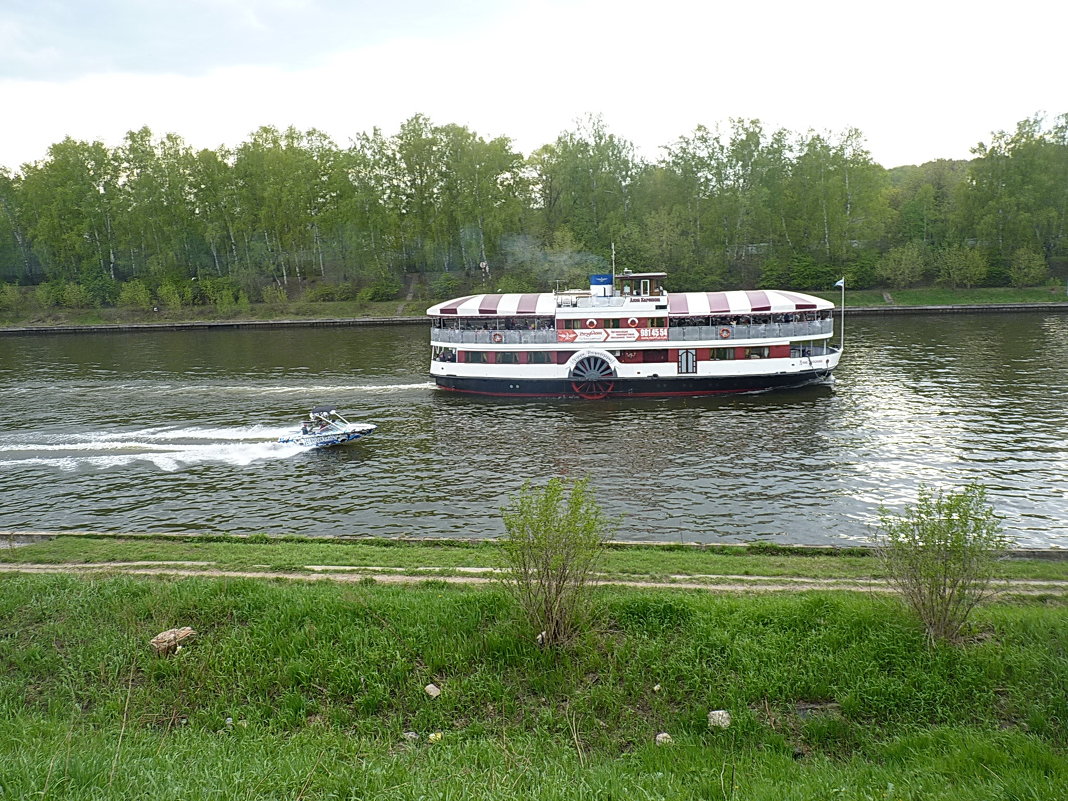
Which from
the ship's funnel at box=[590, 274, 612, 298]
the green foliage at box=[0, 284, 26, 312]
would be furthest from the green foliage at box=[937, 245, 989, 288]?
the green foliage at box=[0, 284, 26, 312]

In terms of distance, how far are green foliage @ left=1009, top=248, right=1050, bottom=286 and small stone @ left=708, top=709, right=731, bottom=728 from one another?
80776 millimetres

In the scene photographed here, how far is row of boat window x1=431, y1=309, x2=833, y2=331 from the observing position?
126 ft

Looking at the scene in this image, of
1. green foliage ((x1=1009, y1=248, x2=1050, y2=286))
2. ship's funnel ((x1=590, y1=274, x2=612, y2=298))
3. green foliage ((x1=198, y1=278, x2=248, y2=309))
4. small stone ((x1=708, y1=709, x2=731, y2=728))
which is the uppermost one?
green foliage ((x1=198, y1=278, x2=248, y2=309))

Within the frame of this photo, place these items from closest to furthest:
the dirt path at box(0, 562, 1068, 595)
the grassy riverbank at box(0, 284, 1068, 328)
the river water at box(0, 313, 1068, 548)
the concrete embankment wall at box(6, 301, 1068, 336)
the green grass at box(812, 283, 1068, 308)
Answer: the dirt path at box(0, 562, 1068, 595) < the river water at box(0, 313, 1068, 548) < the concrete embankment wall at box(6, 301, 1068, 336) < the green grass at box(812, 283, 1068, 308) < the grassy riverbank at box(0, 284, 1068, 328)

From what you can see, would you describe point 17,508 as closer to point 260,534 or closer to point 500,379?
point 260,534

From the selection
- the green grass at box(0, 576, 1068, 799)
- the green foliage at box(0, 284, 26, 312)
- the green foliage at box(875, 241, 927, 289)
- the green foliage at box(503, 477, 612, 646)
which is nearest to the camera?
the green grass at box(0, 576, 1068, 799)

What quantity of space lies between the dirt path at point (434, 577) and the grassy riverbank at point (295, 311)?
65049 millimetres

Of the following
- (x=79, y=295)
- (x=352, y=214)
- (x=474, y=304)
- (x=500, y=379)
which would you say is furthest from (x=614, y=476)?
(x=79, y=295)

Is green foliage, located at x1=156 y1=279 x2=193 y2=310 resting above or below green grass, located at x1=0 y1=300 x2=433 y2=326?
above

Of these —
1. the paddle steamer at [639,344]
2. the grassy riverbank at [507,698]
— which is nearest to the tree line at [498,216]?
the paddle steamer at [639,344]

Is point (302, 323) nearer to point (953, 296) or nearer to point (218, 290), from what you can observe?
point (218, 290)

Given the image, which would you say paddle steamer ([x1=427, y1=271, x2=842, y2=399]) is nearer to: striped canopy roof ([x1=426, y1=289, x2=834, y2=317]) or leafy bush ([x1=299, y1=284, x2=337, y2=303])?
striped canopy roof ([x1=426, y1=289, x2=834, y2=317])

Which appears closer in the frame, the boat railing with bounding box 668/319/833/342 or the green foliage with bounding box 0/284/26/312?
the boat railing with bounding box 668/319/833/342

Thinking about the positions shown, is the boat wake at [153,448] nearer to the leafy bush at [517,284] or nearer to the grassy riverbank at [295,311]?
the grassy riverbank at [295,311]
